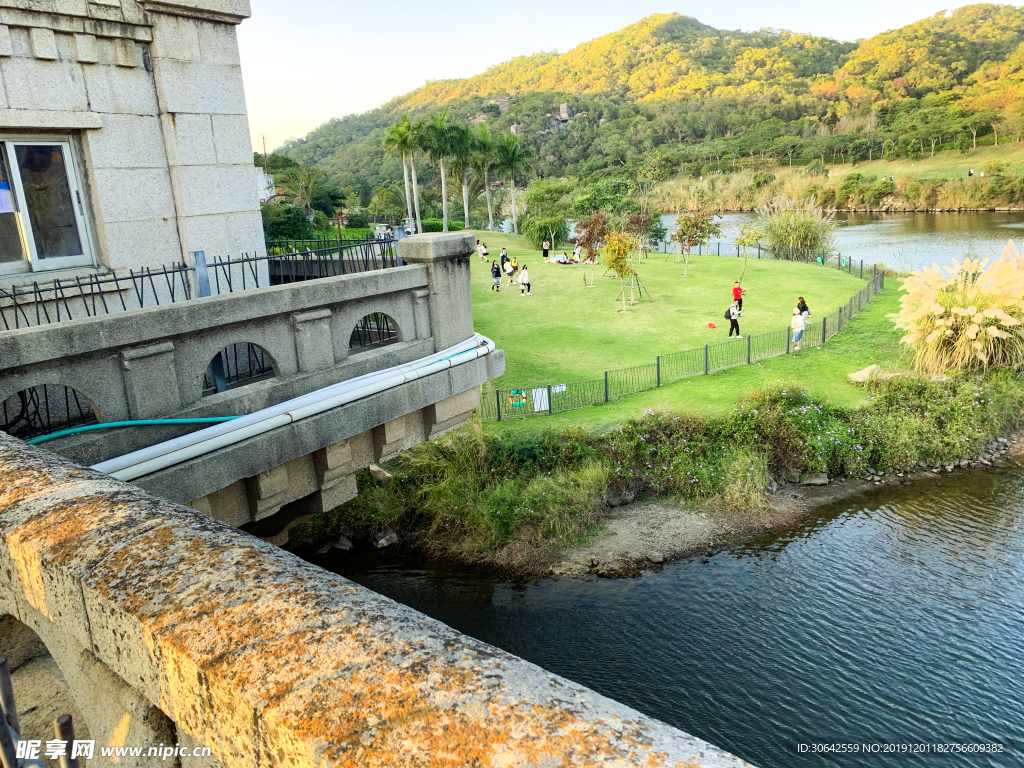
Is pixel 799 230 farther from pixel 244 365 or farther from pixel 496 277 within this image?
pixel 244 365

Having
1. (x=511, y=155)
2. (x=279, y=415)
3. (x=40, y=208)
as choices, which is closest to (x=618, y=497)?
(x=279, y=415)

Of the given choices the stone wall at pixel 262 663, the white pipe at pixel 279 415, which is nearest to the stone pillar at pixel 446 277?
the white pipe at pixel 279 415

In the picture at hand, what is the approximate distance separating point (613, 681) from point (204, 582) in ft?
33.9

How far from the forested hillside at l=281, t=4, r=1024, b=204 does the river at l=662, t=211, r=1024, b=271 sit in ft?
94.1

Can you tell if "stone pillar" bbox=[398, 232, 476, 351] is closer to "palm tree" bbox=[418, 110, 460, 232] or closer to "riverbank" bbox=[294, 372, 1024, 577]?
"riverbank" bbox=[294, 372, 1024, 577]

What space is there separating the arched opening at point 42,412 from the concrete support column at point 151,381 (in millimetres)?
337

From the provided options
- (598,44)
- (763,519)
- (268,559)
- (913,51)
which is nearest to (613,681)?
(763,519)

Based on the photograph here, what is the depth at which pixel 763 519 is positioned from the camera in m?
15.4

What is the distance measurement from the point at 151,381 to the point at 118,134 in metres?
3.68

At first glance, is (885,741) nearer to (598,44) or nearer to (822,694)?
(822,694)

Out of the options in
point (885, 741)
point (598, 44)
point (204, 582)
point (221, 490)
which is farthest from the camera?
point (598, 44)

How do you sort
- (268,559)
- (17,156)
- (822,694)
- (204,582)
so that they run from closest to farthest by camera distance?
(204,582), (268,559), (17,156), (822,694)

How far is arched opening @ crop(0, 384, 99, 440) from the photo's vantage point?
6094mm

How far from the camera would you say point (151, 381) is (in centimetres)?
618
